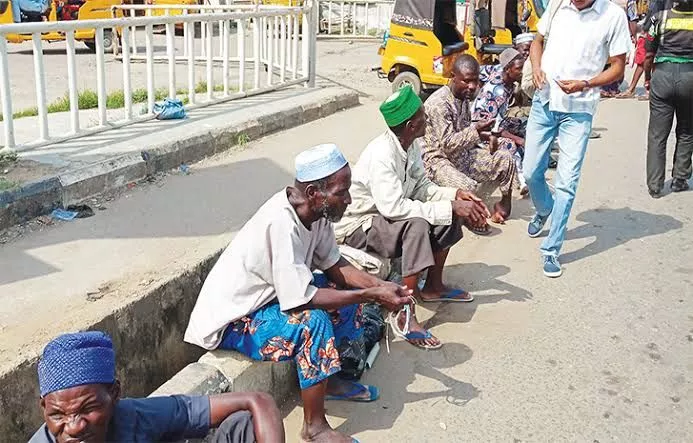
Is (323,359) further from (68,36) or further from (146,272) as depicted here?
(68,36)

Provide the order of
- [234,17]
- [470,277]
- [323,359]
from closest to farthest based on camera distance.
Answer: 1. [323,359]
2. [470,277]
3. [234,17]

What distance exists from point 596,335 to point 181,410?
2.62 m

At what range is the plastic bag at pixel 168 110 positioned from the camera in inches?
266

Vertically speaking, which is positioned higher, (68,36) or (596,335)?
(68,36)

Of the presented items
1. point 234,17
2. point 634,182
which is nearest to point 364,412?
point 634,182

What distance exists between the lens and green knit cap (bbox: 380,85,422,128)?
3.86 meters

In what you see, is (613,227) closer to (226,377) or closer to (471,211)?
(471,211)

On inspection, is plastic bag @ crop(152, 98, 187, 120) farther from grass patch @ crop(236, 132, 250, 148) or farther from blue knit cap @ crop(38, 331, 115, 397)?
blue knit cap @ crop(38, 331, 115, 397)

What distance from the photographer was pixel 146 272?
3.95 meters

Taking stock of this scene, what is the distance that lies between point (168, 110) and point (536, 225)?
3586 millimetres

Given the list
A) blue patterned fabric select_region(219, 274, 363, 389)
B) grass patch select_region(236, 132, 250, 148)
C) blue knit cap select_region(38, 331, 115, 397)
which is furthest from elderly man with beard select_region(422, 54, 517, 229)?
blue knit cap select_region(38, 331, 115, 397)

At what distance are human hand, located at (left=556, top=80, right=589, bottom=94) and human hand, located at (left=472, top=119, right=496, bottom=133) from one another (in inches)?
38.4

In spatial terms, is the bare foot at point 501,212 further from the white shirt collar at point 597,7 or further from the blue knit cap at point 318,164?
the blue knit cap at point 318,164

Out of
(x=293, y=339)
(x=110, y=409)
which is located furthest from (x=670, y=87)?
(x=110, y=409)
